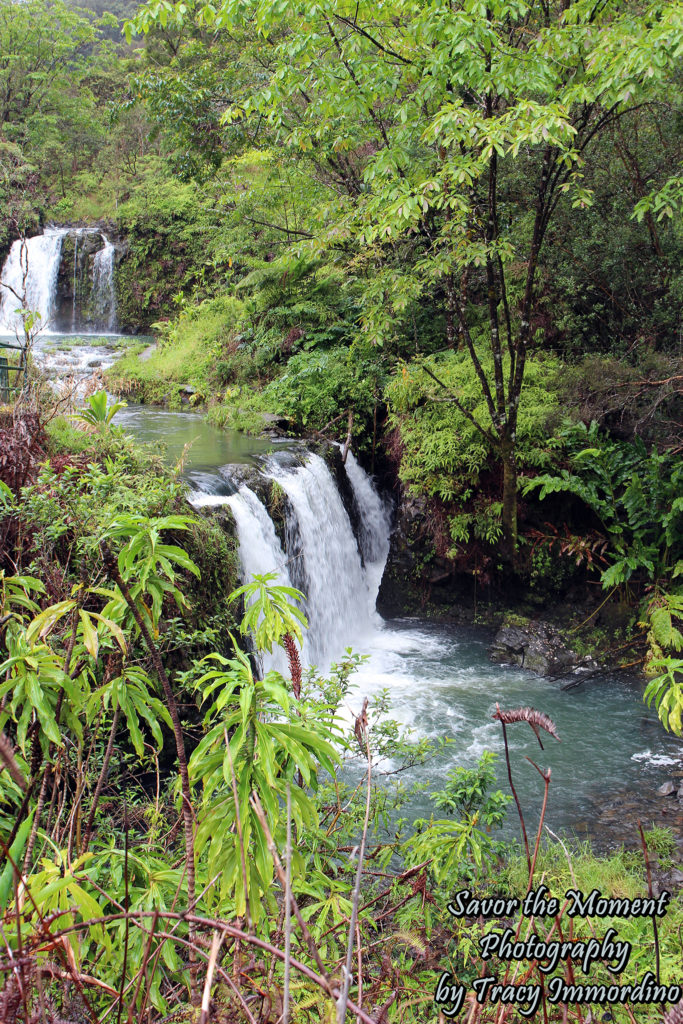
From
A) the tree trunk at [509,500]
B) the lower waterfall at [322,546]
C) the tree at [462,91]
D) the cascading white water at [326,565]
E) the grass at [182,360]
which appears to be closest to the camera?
the tree at [462,91]

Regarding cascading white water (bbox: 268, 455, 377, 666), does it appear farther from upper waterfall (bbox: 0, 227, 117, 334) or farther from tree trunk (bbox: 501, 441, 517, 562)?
upper waterfall (bbox: 0, 227, 117, 334)

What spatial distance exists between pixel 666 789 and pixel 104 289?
818 inches

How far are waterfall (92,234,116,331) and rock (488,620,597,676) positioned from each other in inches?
684

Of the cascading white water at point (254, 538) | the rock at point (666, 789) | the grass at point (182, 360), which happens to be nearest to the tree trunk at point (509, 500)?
the cascading white water at point (254, 538)

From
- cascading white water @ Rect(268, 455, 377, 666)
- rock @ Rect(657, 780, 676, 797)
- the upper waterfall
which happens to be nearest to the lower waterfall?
cascading white water @ Rect(268, 455, 377, 666)

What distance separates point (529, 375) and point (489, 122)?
429 cm

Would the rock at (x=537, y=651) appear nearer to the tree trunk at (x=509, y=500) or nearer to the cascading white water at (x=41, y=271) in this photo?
the tree trunk at (x=509, y=500)

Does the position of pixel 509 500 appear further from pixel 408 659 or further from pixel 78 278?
pixel 78 278

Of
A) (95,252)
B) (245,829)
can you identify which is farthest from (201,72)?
(245,829)

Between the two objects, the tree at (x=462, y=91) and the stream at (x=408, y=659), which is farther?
the stream at (x=408, y=659)

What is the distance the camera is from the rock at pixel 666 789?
18.9 feet

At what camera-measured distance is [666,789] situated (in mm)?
5785

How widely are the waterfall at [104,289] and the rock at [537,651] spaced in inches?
684

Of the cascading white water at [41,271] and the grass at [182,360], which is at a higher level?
the cascading white water at [41,271]
